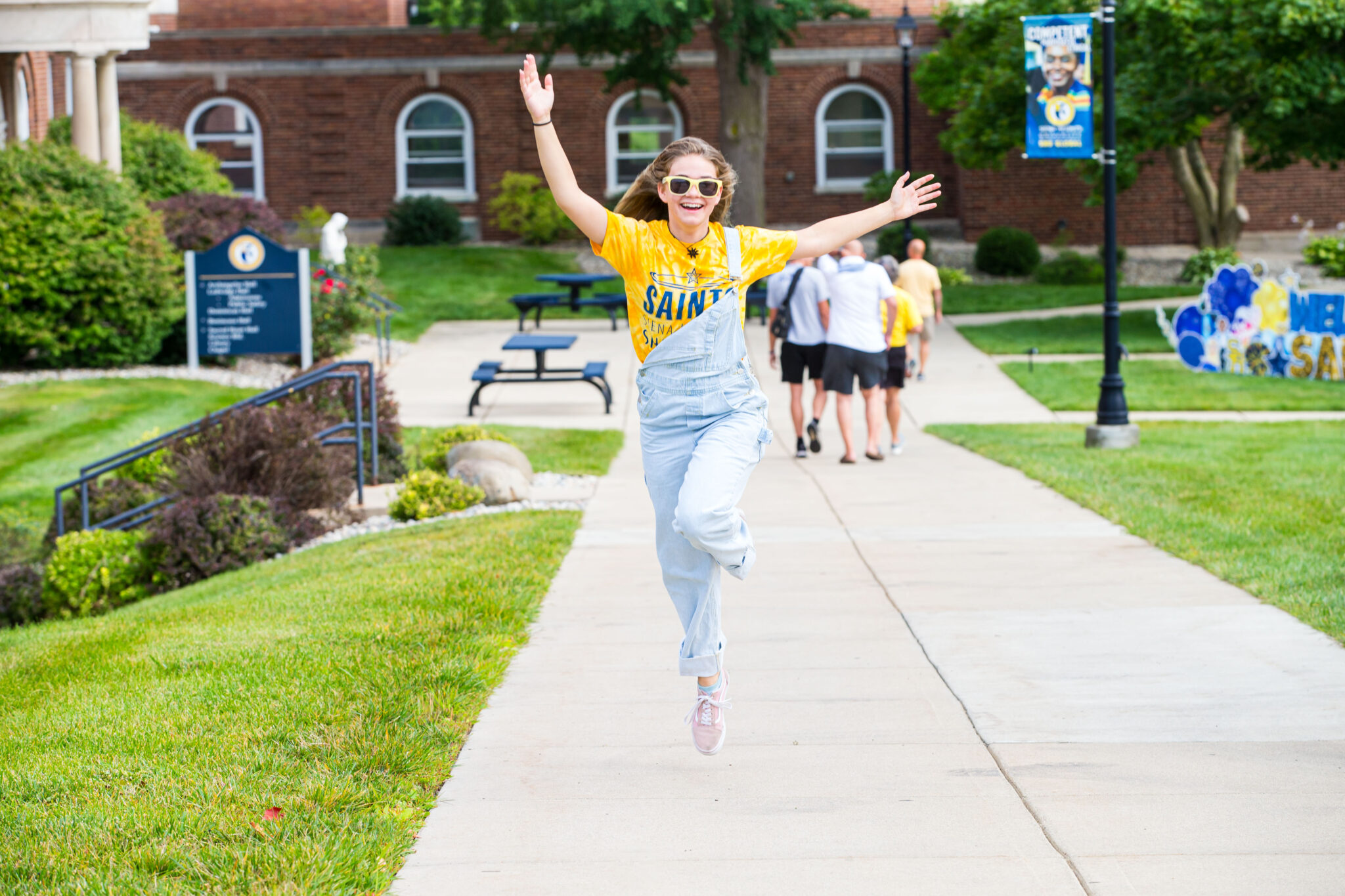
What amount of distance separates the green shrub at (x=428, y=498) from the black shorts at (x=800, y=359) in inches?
133

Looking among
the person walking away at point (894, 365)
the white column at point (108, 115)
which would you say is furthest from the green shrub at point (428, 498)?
the white column at point (108, 115)

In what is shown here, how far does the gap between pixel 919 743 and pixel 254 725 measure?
2.19 metres

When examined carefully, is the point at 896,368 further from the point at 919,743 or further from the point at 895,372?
the point at 919,743

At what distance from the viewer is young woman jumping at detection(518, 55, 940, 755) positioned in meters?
4.59

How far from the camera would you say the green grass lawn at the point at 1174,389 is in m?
17.1

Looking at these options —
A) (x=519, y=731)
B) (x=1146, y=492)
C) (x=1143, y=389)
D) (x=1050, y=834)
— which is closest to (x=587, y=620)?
(x=519, y=731)

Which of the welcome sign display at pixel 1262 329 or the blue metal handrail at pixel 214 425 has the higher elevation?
the welcome sign display at pixel 1262 329

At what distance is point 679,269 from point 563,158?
1.63ft

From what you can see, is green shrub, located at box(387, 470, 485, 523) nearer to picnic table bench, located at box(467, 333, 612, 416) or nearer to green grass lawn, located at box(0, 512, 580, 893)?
green grass lawn, located at box(0, 512, 580, 893)

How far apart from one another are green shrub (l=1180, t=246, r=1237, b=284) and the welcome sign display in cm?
946

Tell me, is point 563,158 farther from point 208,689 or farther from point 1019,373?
point 1019,373

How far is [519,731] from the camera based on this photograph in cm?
506

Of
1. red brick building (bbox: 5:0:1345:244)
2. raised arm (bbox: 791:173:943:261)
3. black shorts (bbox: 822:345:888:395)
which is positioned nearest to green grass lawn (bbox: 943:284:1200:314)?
red brick building (bbox: 5:0:1345:244)

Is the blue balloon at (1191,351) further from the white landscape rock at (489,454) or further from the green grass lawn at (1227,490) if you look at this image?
the white landscape rock at (489,454)
